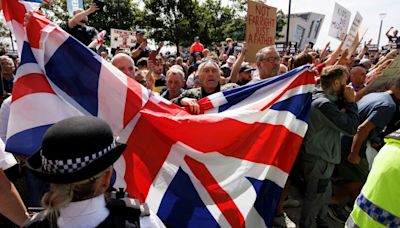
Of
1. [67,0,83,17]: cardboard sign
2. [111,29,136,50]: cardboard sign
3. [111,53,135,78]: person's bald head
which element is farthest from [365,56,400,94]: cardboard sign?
[111,29,136,50]: cardboard sign

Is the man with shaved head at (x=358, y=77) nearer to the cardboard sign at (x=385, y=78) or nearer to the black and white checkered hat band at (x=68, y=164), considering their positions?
the cardboard sign at (x=385, y=78)

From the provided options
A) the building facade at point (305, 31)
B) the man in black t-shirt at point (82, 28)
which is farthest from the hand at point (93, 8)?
the building facade at point (305, 31)

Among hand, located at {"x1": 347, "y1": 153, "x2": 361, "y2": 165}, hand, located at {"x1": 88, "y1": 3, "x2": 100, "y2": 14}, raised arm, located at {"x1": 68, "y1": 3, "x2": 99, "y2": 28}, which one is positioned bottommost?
hand, located at {"x1": 347, "y1": 153, "x2": 361, "y2": 165}

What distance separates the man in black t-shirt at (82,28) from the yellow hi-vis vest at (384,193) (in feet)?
10.7

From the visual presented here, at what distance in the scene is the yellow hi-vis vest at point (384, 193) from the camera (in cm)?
135

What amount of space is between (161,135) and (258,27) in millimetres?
3105

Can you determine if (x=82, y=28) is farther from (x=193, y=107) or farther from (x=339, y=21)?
(x=339, y=21)

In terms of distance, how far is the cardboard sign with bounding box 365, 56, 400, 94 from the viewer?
3818 millimetres

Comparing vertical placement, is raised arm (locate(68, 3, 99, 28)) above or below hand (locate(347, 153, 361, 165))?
above

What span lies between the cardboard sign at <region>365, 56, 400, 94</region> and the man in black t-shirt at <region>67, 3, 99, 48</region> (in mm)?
3567

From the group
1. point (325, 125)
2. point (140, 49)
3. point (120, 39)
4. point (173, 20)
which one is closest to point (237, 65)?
point (325, 125)

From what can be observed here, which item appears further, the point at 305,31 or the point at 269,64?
the point at 305,31

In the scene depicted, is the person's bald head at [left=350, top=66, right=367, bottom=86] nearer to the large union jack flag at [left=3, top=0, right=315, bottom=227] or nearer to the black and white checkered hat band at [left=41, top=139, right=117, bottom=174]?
the large union jack flag at [left=3, top=0, right=315, bottom=227]

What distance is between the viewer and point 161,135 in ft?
8.86
